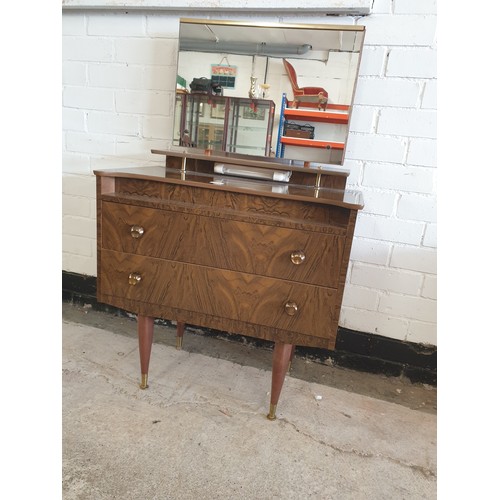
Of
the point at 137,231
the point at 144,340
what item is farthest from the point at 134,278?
the point at 144,340

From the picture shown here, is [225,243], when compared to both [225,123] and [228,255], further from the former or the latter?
[225,123]

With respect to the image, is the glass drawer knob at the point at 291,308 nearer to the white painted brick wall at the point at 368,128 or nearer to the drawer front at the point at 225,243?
the drawer front at the point at 225,243

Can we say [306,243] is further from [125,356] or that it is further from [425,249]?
[125,356]

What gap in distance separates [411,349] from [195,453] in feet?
3.68

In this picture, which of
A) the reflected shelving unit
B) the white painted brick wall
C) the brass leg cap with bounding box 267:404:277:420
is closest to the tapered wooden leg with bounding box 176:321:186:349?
the brass leg cap with bounding box 267:404:277:420

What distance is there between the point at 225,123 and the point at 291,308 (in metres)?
0.95

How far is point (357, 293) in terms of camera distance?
6.07ft

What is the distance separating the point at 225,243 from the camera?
1.28 metres

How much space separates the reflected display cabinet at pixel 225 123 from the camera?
1687 millimetres

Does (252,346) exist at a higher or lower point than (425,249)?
lower

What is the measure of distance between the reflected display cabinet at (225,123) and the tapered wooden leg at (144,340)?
2.75ft

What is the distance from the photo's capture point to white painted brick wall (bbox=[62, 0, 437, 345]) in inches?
61.9
